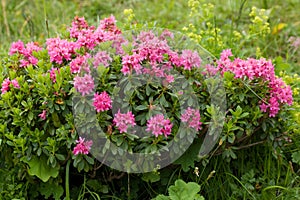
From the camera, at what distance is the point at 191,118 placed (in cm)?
220

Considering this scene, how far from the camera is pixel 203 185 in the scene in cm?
255

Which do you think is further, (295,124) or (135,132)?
(295,124)

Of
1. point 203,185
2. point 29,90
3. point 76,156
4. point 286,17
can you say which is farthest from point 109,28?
point 286,17

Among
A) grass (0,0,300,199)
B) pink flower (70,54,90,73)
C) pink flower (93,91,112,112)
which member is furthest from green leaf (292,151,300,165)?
pink flower (70,54,90,73)

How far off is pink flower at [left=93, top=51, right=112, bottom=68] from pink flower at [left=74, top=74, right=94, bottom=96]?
0.10m

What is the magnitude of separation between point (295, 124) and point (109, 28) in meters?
1.07

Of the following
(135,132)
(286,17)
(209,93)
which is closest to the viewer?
(135,132)

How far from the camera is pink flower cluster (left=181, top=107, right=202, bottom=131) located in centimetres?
218

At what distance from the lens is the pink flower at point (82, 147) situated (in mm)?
2145

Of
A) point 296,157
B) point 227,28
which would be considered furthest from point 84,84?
point 227,28

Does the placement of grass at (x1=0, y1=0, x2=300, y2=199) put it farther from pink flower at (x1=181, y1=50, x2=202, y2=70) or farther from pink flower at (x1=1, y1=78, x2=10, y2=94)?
pink flower at (x1=1, y1=78, x2=10, y2=94)

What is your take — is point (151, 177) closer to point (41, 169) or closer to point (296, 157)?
point (41, 169)

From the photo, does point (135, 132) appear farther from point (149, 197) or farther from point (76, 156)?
point (149, 197)

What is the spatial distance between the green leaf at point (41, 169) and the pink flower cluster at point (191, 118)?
62cm
